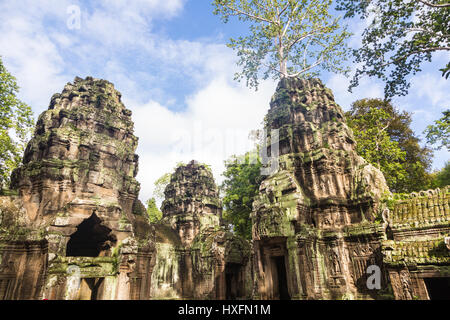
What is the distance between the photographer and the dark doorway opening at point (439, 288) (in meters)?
11.6

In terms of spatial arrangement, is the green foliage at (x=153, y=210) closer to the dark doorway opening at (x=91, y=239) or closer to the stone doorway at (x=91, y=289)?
the dark doorway opening at (x=91, y=239)

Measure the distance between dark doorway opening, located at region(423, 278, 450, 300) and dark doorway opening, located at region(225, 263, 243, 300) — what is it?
10.9 meters

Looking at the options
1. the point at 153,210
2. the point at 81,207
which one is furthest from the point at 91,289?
the point at 153,210

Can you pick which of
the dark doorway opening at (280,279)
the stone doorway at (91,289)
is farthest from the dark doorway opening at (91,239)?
the dark doorway opening at (280,279)

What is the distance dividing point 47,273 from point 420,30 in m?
16.0

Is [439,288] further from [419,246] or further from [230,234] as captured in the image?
[230,234]

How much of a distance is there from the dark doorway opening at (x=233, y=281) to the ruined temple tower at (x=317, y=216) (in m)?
4.33

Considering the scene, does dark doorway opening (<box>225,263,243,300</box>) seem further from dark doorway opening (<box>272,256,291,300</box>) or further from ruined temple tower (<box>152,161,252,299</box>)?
dark doorway opening (<box>272,256,291,300</box>)

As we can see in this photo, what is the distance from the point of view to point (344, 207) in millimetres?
13906

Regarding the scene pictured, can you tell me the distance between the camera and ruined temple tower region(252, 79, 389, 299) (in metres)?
12.4

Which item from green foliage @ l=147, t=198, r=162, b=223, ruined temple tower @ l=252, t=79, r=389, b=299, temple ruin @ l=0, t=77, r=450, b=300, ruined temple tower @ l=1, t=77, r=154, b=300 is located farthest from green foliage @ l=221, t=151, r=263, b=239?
→ green foliage @ l=147, t=198, r=162, b=223

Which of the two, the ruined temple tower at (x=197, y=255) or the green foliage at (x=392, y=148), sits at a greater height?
the green foliage at (x=392, y=148)

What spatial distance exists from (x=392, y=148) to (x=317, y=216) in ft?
36.5
